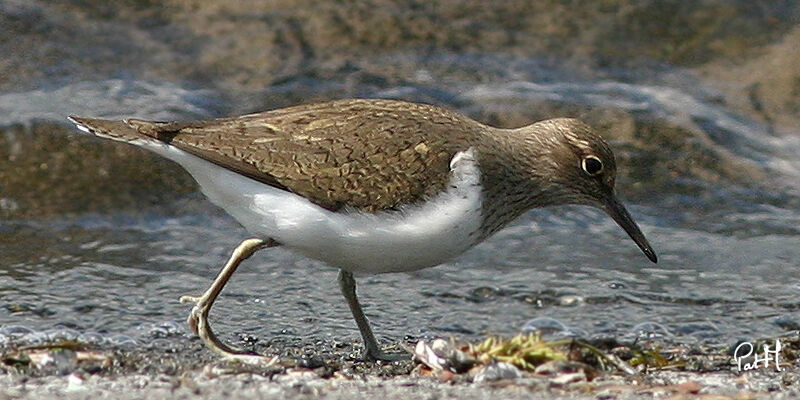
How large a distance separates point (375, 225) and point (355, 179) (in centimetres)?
28

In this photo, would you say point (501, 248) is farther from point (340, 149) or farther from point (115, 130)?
point (115, 130)

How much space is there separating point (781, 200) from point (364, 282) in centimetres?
375

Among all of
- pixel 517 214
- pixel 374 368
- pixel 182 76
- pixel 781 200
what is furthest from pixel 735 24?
pixel 374 368

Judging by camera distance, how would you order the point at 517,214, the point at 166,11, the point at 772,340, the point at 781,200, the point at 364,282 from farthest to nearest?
1. the point at 166,11
2. the point at 781,200
3. the point at 364,282
4. the point at 772,340
5. the point at 517,214

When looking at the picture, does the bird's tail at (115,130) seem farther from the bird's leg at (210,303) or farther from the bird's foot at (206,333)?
the bird's foot at (206,333)

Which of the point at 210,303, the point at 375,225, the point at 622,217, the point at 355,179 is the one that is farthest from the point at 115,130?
the point at 622,217

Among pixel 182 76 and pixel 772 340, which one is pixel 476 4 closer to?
pixel 182 76

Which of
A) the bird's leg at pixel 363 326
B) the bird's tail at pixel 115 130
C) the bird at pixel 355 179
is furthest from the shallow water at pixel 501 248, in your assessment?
the bird's tail at pixel 115 130

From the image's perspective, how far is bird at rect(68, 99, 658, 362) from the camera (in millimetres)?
6426

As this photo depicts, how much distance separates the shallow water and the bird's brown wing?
125cm

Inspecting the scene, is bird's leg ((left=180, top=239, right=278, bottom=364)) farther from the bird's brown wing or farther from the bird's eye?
the bird's eye

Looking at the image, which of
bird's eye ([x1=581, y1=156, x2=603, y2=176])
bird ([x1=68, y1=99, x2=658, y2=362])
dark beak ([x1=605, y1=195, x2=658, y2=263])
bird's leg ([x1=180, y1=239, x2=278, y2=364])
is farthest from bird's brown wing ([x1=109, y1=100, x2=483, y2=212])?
dark beak ([x1=605, y1=195, x2=658, y2=263])

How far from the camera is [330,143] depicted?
6.62 meters

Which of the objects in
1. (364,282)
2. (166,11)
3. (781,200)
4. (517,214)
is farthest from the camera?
(166,11)
